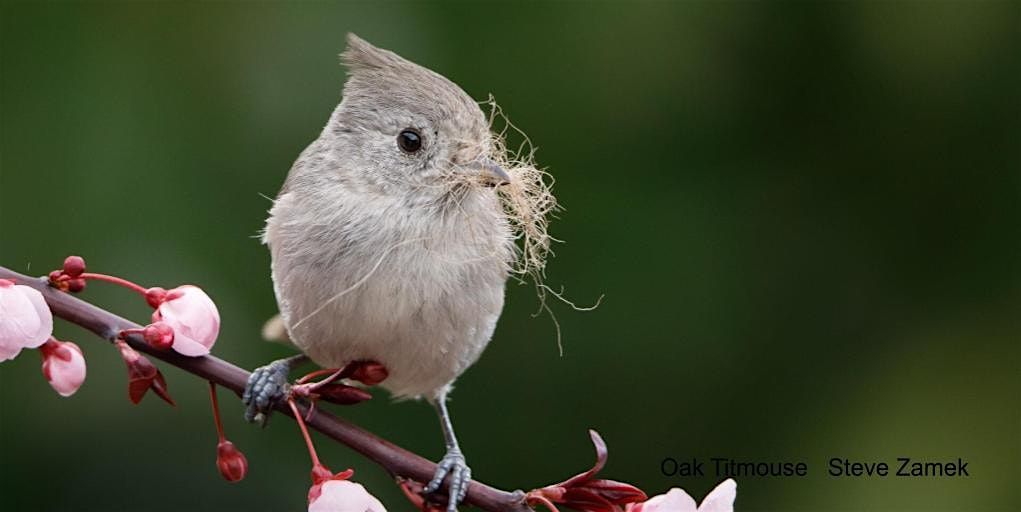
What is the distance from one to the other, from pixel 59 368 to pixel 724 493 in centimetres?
91

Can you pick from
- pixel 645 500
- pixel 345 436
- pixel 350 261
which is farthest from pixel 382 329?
pixel 645 500

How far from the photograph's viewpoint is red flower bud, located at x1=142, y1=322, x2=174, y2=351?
1.59 meters

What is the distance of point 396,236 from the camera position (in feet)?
6.80

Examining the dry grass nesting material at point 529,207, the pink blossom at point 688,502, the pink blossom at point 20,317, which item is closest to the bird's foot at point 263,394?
the pink blossom at point 20,317

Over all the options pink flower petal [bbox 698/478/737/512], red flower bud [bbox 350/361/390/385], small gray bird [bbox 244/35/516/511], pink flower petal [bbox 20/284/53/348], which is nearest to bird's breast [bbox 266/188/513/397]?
small gray bird [bbox 244/35/516/511]

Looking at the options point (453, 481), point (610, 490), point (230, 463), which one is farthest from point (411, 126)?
point (610, 490)

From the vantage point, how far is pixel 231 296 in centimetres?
259

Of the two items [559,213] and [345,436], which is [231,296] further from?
[345,436]

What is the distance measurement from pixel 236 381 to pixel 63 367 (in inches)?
9.2

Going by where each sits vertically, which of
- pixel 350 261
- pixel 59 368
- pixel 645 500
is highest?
pixel 350 261

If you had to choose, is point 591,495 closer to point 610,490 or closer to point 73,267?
point 610,490

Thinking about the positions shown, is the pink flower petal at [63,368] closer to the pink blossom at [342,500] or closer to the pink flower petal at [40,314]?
the pink flower petal at [40,314]

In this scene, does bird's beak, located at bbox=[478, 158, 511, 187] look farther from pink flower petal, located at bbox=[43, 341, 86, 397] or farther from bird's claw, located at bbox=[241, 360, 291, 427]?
pink flower petal, located at bbox=[43, 341, 86, 397]

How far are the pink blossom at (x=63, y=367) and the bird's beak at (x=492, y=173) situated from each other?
0.73 m
